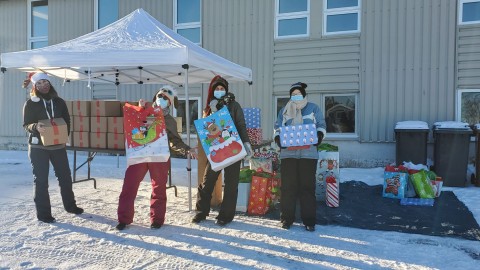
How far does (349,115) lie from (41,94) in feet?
22.5

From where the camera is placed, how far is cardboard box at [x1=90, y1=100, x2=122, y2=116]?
5648 mm

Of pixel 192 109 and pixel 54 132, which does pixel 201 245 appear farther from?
pixel 192 109

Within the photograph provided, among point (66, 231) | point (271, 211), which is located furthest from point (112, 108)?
point (271, 211)

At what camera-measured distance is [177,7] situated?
10773mm

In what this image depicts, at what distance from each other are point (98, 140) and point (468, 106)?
7.62 meters

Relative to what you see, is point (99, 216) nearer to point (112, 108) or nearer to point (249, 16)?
point (112, 108)

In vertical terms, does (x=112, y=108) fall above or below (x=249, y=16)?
below

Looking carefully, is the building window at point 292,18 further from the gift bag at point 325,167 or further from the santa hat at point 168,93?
the santa hat at point 168,93

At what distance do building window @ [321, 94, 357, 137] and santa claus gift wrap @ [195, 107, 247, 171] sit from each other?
5322mm

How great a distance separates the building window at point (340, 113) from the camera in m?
9.23

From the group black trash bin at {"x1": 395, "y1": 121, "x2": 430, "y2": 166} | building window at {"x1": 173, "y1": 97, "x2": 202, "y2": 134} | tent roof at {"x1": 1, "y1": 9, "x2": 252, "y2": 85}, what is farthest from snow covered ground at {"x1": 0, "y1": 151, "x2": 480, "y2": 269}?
building window at {"x1": 173, "y1": 97, "x2": 202, "y2": 134}

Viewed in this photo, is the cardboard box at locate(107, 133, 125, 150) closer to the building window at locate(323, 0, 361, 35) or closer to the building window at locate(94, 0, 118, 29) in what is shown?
the building window at locate(323, 0, 361, 35)

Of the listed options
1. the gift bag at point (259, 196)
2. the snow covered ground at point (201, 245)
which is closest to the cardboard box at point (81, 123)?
the snow covered ground at point (201, 245)

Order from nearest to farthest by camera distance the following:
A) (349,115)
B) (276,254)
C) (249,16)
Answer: (276,254)
(349,115)
(249,16)
